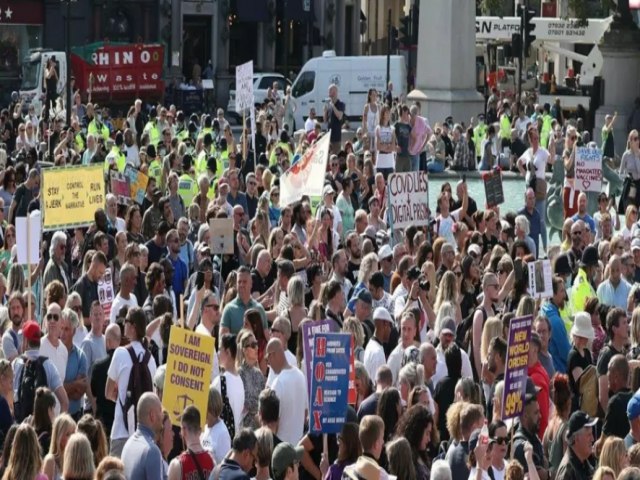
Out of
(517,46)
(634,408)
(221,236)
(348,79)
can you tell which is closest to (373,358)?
(634,408)

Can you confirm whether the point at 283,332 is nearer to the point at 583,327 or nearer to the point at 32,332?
the point at 32,332

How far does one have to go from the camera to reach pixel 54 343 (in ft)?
45.2

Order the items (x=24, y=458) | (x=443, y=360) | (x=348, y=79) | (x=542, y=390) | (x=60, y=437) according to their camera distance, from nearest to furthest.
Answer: (x=24, y=458) < (x=60, y=437) < (x=542, y=390) < (x=443, y=360) < (x=348, y=79)

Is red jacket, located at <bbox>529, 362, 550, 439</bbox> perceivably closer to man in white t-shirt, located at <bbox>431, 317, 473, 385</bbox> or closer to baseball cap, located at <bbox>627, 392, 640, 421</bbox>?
man in white t-shirt, located at <bbox>431, 317, 473, 385</bbox>

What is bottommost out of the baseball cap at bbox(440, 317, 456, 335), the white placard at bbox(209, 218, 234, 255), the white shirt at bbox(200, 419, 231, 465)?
the white shirt at bbox(200, 419, 231, 465)

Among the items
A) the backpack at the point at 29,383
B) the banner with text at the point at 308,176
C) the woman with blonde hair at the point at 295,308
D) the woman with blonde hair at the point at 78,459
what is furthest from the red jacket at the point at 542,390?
the banner with text at the point at 308,176

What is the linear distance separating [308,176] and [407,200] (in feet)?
3.56

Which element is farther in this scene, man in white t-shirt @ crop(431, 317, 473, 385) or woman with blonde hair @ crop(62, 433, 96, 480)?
man in white t-shirt @ crop(431, 317, 473, 385)

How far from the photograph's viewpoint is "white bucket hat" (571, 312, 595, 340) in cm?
1462

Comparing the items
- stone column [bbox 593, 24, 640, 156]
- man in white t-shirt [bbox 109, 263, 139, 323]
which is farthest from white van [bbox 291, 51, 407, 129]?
man in white t-shirt [bbox 109, 263, 139, 323]

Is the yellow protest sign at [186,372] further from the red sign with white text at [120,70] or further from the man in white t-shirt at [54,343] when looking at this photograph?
the red sign with white text at [120,70]

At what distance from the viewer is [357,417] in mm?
12523

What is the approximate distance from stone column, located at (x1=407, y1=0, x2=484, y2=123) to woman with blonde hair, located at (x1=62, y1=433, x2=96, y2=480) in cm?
2897

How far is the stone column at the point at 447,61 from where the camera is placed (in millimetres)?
38688
